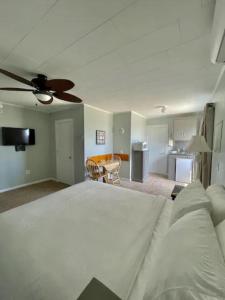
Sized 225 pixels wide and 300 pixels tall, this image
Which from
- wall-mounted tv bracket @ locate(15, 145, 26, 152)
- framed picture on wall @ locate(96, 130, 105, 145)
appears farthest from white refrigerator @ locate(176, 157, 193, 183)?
wall-mounted tv bracket @ locate(15, 145, 26, 152)

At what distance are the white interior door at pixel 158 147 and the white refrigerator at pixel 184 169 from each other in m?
0.84

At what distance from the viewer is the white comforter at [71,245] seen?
742 mm

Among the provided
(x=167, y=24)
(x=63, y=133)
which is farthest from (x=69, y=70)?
(x=63, y=133)

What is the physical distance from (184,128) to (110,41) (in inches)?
175

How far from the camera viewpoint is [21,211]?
4.76 ft

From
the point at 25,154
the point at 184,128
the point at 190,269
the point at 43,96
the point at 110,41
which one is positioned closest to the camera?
the point at 190,269

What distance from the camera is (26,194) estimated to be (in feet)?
11.5

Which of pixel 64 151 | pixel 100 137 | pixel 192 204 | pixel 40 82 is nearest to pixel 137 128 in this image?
pixel 100 137

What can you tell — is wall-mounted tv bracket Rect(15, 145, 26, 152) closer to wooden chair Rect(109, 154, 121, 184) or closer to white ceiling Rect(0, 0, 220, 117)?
white ceiling Rect(0, 0, 220, 117)

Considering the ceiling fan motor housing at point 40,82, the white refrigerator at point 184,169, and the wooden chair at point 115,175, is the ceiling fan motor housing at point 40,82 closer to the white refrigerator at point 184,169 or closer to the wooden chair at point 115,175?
the wooden chair at point 115,175

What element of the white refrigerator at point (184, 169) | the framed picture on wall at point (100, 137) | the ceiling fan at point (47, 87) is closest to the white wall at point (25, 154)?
the framed picture on wall at point (100, 137)

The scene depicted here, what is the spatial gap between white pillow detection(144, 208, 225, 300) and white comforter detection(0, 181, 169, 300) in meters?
0.25

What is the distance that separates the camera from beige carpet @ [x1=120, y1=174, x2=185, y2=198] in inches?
148

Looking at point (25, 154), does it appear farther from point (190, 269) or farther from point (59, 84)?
point (190, 269)
